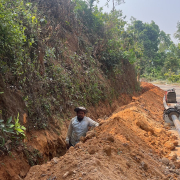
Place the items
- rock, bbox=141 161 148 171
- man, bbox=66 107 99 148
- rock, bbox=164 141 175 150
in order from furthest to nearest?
rock, bbox=164 141 175 150 → man, bbox=66 107 99 148 → rock, bbox=141 161 148 171

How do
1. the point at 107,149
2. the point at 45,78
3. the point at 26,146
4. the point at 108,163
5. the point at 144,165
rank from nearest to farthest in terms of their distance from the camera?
1. the point at 108,163
2. the point at 107,149
3. the point at 144,165
4. the point at 26,146
5. the point at 45,78

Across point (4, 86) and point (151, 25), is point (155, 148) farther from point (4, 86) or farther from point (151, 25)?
point (151, 25)

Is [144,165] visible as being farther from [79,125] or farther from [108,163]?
[79,125]

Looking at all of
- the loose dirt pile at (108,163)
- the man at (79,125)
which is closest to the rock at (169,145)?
the loose dirt pile at (108,163)

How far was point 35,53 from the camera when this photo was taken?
607 centimetres

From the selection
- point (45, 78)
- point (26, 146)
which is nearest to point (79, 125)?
point (26, 146)

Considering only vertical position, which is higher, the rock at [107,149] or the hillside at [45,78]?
the hillside at [45,78]

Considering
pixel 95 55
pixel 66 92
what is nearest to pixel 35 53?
pixel 66 92

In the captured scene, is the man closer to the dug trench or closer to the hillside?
the dug trench

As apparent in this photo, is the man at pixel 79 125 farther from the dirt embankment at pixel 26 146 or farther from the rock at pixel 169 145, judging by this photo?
the rock at pixel 169 145

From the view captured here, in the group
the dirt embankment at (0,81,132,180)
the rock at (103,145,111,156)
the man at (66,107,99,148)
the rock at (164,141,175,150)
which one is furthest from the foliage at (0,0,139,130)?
the rock at (164,141,175,150)

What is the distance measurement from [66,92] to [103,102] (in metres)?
3.04

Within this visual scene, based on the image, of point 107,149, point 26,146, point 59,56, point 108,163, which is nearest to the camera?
point 108,163

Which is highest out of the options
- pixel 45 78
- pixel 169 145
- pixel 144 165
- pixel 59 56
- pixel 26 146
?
pixel 59 56
